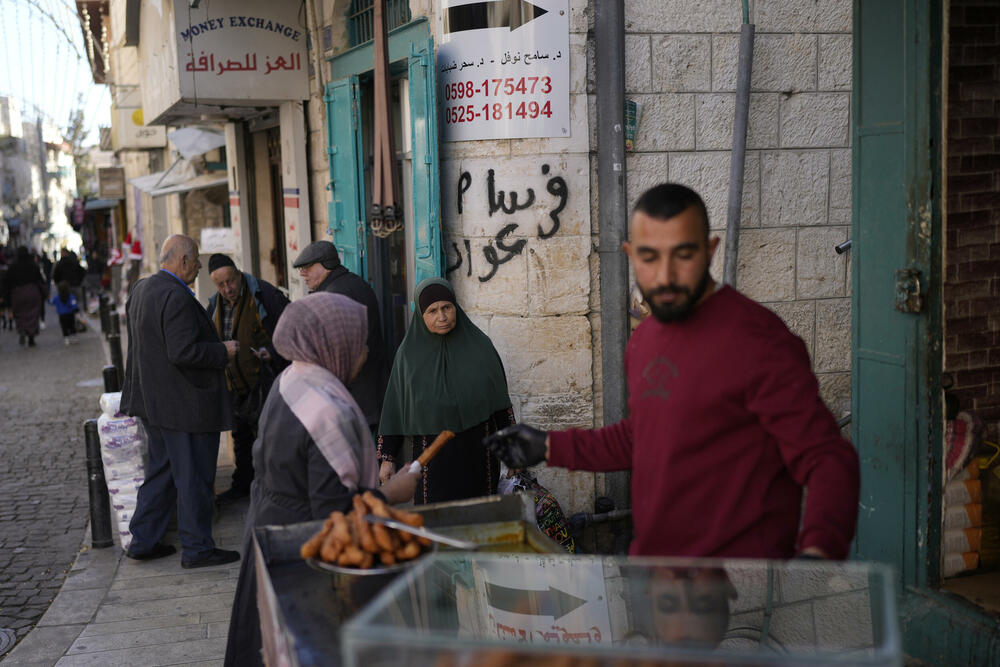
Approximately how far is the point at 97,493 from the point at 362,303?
2162 mm

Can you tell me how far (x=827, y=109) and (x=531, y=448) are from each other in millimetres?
3884

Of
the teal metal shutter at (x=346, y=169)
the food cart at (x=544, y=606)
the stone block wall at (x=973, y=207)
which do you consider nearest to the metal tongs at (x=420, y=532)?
the food cart at (x=544, y=606)

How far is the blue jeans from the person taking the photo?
6262mm

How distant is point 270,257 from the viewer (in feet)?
39.6

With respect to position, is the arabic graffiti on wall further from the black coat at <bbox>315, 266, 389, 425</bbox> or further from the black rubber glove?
the black rubber glove

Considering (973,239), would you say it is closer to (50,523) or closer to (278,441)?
(278,441)

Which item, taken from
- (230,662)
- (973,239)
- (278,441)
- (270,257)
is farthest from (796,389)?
(270,257)

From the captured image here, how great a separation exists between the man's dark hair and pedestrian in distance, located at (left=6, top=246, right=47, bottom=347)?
1884 centimetres

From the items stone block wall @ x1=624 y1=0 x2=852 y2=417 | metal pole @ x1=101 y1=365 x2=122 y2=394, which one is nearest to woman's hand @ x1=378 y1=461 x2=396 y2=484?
stone block wall @ x1=624 y1=0 x2=852 y2=417

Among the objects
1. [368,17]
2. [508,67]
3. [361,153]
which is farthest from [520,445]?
[368,17]

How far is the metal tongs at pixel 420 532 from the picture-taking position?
279 cm

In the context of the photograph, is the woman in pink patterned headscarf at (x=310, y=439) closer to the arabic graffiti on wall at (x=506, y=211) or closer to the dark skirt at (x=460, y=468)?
the dark skirt at (x=460, y=468)

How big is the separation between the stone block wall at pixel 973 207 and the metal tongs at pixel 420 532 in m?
2.91

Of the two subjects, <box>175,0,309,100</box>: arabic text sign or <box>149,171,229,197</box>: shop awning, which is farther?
<box>149,171,229,197</box>: shop awning
